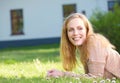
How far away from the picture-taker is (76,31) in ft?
19.5

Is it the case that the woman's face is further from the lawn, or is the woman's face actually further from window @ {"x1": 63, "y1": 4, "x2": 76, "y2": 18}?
window @ {"x1": 63, "y1": 4, "x2": 76, "y2": 18}

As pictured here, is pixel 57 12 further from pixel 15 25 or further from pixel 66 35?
pixel 66 35

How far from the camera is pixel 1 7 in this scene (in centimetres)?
3647

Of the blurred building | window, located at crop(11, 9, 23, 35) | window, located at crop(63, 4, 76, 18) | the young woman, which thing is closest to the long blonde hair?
the young woman

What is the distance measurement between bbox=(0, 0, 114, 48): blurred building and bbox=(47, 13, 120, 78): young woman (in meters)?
28.3

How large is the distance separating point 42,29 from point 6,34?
286 cm

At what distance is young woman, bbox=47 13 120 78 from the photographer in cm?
577

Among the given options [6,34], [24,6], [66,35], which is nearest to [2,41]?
[6,34]

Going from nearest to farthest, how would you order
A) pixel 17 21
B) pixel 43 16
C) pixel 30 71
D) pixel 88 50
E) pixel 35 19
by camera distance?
pixel 88 50 < pixel 30 71 < pixel 43 16 < pixel 35 19 < pixel 17 21

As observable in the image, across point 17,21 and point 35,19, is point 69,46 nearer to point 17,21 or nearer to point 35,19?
point 35,19

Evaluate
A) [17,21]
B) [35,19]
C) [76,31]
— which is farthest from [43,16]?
[76,31]

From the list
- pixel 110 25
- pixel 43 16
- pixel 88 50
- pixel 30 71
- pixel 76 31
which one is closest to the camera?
pixel 88 50

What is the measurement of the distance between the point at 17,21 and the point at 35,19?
165cm

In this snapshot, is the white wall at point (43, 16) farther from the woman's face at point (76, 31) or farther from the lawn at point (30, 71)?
the woman's face at point (76, 31)
